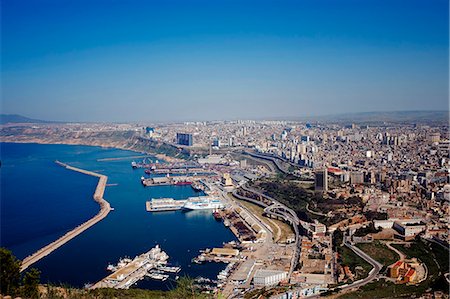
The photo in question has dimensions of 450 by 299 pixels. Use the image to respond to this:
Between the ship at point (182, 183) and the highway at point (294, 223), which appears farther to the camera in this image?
the ship at point (182, 183)

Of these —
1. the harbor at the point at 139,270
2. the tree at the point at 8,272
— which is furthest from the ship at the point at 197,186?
the tree at the point at 8,272

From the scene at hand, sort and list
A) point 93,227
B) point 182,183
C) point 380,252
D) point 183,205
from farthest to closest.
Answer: point 182,183, point 183,205, point 93,227, point 380,252

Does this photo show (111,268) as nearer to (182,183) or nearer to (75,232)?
(75,232)

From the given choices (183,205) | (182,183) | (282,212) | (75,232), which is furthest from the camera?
(182,183)

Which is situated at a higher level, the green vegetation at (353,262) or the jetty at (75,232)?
the jetty at (75,232)

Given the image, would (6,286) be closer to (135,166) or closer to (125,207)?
(125,207)

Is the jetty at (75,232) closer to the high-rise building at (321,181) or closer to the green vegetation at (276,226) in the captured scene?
the green vegetation at (276,226)

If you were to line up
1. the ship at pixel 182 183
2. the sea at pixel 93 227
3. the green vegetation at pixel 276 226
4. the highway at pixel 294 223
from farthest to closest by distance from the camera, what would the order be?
the ship at pixel 182 183 → the green vegetation at pixel 276 226 → the sea at pixel 93 227 → the highway at pixel 294 223

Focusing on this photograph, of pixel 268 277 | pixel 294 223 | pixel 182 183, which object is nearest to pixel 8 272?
pixel 268 277

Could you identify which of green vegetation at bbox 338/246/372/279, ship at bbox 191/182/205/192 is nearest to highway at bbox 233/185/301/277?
green vegetation at bbox 338/246/372/279
